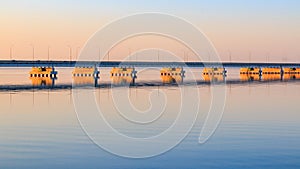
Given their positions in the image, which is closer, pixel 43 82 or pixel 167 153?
pixel 167 153

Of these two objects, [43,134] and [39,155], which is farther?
[43,134]

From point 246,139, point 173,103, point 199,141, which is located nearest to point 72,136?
point 199,141

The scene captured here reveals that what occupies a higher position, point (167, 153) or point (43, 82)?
point (43, 82)


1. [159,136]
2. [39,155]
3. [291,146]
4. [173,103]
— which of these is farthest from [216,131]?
[173,103]

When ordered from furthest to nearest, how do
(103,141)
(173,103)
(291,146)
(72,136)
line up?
(173,103) → (72,136) → (103,141) → (291,146)

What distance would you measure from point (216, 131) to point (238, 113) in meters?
15.9

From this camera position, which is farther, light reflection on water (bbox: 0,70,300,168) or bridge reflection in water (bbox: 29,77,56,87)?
bridge reflection in water (bbox: 29,77,56,87)

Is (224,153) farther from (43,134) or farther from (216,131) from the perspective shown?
(43,134)

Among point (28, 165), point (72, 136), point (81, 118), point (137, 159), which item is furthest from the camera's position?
point (81, 118)

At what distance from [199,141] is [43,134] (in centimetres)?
1141

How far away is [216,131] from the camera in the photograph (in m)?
44.7

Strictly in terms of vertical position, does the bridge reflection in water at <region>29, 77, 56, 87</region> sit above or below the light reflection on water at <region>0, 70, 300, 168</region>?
above

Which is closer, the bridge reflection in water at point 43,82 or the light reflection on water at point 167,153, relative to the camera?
the light reflection on water at point 167,153

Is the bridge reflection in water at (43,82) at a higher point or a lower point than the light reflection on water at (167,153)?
higher
